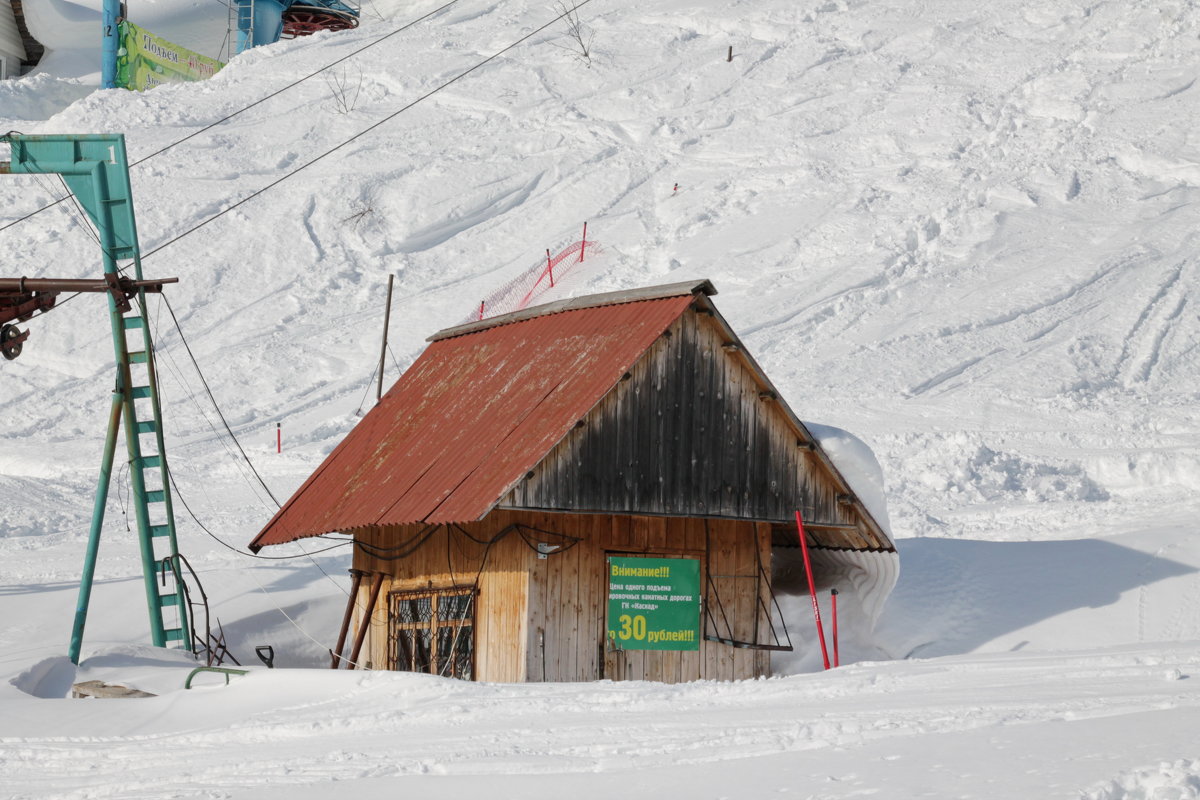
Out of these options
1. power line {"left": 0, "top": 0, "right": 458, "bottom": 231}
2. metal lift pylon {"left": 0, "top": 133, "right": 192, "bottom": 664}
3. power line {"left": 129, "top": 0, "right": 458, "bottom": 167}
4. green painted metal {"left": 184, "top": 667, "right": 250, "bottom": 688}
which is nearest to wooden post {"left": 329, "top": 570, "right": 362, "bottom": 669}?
metal lift pylon {"left": 0, "top": 133, "right": 192, "bottom": 664}

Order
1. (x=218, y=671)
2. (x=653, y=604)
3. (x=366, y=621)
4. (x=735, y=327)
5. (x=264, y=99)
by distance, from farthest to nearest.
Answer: (x=264, y=99)
(x=735, y=327)
(x=366, y=621)
(x=653, y=604)
(x=218, y=671)

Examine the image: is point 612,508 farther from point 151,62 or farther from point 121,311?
point 151,62

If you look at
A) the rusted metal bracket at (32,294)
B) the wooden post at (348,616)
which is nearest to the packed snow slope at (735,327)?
the wooden post at (348,616)

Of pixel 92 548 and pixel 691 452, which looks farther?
pixel 92 548

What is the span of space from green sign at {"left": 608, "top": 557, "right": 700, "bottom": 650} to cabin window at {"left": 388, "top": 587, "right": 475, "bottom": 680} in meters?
1.61

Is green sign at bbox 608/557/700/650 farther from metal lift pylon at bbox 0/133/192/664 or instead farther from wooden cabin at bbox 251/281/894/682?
→ metal lift pylon at bbox 0/133/192/664

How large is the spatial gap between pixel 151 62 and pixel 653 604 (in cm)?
4717

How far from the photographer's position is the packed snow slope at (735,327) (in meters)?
9.87

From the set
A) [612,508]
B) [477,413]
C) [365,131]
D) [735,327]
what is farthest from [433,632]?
[365,131]

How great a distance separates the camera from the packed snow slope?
9.87 meters

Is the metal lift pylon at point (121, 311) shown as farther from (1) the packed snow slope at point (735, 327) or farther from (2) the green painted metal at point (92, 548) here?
(1) the packed snow slope at point (735, 327)

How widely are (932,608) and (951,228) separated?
1983 centimetres

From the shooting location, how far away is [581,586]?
15703 millimetres

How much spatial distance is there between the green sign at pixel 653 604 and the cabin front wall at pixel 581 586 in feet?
0.34
